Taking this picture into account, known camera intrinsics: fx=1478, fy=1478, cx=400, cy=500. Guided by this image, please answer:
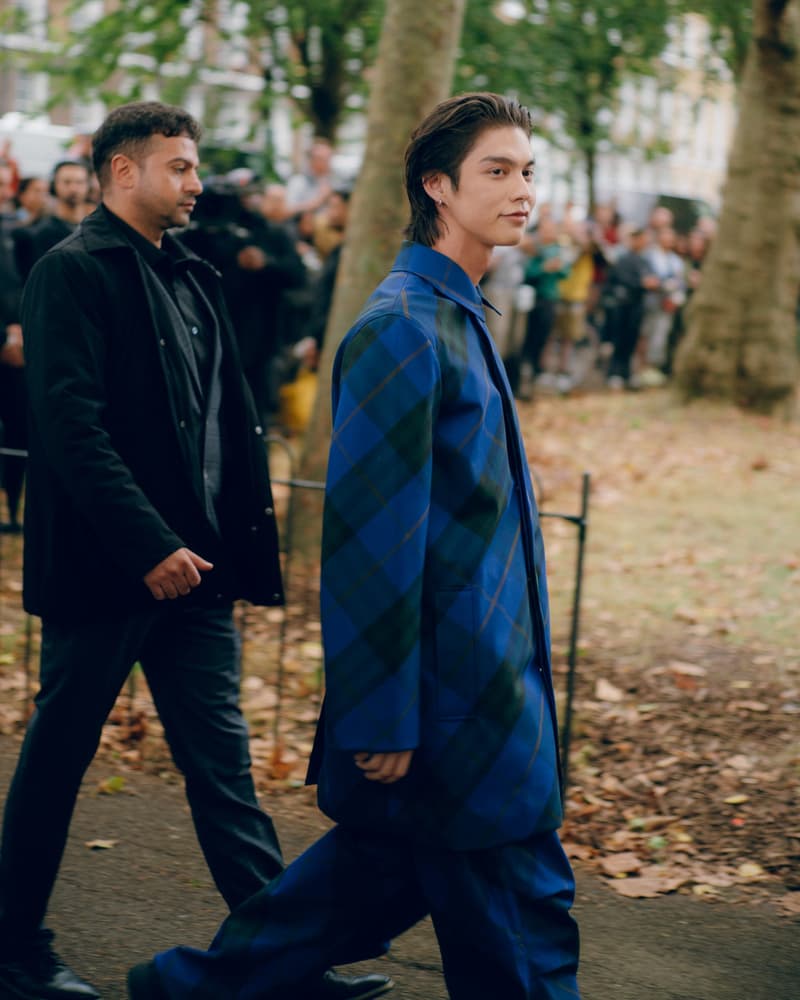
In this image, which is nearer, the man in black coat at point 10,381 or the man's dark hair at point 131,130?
the man's dark hair at point 131,130

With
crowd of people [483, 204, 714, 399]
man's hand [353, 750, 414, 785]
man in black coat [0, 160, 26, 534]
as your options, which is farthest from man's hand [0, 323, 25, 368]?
crowd of people [483, 204, 714, 399]

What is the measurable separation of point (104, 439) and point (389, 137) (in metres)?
5.01

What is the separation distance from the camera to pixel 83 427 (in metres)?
3.29

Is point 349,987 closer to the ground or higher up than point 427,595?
closer to the ground

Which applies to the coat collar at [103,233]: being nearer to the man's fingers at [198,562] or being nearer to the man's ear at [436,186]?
the man's fingers at [198,562]

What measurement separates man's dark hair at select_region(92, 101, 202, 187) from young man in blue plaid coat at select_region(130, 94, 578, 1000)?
87 centimetres

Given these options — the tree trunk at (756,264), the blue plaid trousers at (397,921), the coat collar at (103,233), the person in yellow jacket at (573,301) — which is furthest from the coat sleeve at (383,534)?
the person in yellow jacket at (573,301)

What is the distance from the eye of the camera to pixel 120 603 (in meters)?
3.38

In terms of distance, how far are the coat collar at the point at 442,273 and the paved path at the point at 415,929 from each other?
1.52m

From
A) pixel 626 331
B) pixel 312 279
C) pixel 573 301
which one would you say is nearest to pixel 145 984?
pixel 312 279

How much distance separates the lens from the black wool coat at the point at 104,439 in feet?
10.8

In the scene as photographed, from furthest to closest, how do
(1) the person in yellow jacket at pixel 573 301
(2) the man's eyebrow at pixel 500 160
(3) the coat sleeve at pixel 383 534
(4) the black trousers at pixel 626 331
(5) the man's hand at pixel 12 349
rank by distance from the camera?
(4) the black trousers at pixel 626 331 < (1) the person in yellow jacket at pixel 573 301 < (5) the man's hand at pixel 12 349 < (2) the man's eyebrow at pixel 500 160 < (3) the coat sleeve at pixel 383 534

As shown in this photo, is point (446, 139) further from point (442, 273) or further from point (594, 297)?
point (594, 297)

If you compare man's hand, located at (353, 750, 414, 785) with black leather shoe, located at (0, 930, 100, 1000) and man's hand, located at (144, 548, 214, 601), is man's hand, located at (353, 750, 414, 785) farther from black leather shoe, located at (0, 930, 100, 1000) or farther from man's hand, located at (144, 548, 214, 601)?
black leather shoe, located at (0, 930, 100, 1000)
